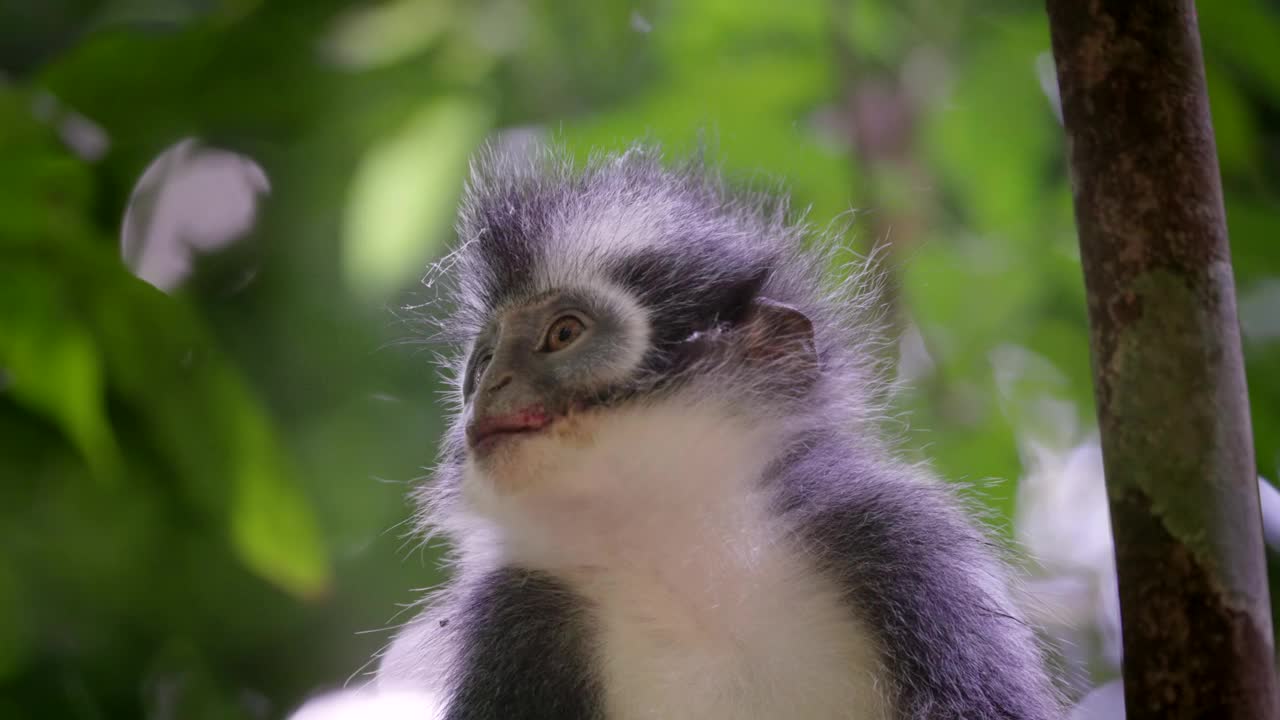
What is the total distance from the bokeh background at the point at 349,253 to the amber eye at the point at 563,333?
43 centimetres

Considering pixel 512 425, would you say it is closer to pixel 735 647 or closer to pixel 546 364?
pixel 546 364

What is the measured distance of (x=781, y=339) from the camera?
2.88 metres

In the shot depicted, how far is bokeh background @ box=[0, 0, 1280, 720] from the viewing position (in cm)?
287

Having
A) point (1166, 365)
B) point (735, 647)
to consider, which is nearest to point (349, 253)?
point (735, 647)

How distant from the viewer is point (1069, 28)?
5.54ft

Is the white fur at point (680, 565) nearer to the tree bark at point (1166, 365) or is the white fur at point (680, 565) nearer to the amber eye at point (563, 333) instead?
the amber eye at point (563, 333)

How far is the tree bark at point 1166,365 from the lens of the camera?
60.3 inches

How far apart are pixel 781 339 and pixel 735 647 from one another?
695mm

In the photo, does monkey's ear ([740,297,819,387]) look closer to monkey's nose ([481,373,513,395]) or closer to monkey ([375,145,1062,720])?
monkey ([375,145,1062,720])

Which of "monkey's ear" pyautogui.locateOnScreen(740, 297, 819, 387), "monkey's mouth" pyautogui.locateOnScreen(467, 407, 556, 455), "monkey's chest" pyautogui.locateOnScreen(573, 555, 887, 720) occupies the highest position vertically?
"monkey's ear" pyautogui.locateOnScreen(740, 297, 819, 387)

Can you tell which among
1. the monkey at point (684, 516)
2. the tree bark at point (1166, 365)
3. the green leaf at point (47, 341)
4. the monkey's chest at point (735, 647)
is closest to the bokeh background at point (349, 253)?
the green leaf at point (47, 341)

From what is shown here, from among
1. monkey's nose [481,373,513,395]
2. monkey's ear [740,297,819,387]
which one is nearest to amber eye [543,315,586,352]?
monkey's nose [481,373,513,395]

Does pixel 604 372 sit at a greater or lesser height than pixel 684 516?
greater

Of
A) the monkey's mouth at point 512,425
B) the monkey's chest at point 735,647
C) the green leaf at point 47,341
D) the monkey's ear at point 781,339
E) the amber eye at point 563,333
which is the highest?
the green leaf at point 47,341
